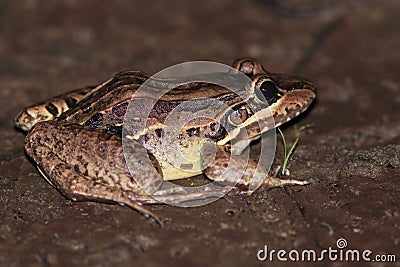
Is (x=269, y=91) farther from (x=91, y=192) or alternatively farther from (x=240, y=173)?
(x=91, y=192)

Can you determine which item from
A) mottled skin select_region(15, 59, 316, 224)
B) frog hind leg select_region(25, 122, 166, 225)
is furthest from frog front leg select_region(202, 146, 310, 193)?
frog hind leg select_region(25, 122, 166, 225)

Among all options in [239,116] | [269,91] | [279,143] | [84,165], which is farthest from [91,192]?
[279,143]

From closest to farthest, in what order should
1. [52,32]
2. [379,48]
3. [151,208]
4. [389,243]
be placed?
1. [389,243]
2. [151,208]
3. [379,48]
4. [52,32]

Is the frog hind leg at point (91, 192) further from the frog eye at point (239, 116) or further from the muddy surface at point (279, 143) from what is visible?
the frog eye at point (239, 116)

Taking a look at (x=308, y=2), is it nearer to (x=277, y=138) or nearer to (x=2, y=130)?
(x=277, y=138)

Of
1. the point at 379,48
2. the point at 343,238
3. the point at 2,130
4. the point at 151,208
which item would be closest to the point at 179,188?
the point at 151,208
